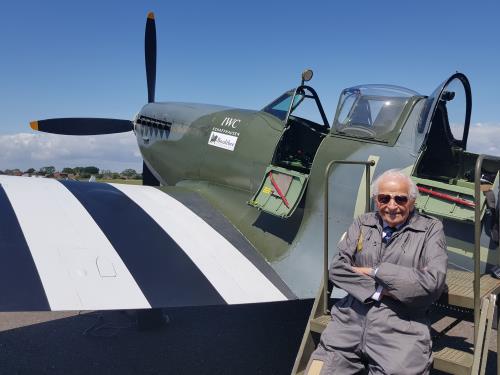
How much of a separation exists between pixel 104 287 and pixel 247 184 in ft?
7.71

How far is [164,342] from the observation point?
5090 millimetres

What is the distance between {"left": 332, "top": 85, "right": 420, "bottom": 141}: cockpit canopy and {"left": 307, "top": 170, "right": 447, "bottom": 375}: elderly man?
1.92 meters

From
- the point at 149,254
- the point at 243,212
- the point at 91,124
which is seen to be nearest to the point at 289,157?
the point at 243,212

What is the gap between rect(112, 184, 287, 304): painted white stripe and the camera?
3766 mm

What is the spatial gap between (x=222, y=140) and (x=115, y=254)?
2.60 metres

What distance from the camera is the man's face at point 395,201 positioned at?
236 cm

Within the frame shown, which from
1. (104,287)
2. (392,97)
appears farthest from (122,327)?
(392,97)

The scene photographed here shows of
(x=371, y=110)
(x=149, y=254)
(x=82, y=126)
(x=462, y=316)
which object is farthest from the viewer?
(x=82, y=126)

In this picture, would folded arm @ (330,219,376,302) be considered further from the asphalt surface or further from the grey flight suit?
the asphalt surface

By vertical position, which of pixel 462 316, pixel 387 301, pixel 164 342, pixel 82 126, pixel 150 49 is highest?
pixel 150 49

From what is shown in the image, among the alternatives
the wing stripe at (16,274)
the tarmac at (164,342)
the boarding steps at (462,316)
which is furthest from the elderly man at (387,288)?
the tarmac at (164,342)

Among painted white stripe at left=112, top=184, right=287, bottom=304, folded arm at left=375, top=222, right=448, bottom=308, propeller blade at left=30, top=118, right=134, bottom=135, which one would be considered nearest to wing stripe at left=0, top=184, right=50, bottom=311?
painted white stripe at left=112, top=184, right=287, bottom=304

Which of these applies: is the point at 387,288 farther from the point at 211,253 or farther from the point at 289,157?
the point at 289,157

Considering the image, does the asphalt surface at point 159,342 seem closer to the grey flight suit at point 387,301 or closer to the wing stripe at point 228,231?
the wing stripe at point 228,231
